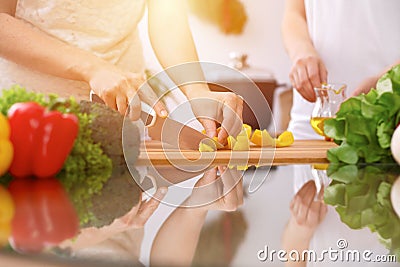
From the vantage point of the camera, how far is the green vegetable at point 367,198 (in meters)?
0.69

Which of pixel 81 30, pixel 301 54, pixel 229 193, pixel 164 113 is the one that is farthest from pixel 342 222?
pixel 81 30

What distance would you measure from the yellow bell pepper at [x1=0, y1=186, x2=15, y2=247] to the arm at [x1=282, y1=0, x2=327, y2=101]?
1048mm

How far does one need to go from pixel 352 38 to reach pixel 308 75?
1.24 ft

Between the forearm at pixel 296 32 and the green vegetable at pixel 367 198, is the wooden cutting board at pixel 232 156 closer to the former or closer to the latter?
the green vegetable at pixel 367 198

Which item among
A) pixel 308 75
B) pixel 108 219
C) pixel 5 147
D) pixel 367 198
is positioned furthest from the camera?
pixel 308 75

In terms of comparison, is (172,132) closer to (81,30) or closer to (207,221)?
(207,221)

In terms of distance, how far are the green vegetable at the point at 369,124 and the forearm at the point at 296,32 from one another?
2.08 feet

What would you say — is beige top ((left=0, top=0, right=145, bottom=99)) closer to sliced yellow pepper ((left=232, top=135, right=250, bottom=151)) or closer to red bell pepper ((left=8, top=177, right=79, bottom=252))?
sliced yellow pepper ((left=232, top=135, right=250, bottom=151))

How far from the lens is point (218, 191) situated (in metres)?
0.97

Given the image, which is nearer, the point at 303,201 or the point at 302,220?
the point at 302,220

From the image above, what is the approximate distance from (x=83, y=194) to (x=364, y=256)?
446 mm

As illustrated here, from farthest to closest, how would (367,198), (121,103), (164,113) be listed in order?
(121,103)
(164,113)
(367,198)

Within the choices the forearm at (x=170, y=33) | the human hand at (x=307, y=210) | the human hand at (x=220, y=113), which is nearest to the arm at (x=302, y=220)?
the human hand at (x=307, y=210)

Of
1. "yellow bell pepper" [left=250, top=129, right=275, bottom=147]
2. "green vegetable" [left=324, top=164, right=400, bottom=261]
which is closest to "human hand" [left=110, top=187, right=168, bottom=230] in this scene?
"green vegetable" [left=324, top=164, right=400, bottom=261]
